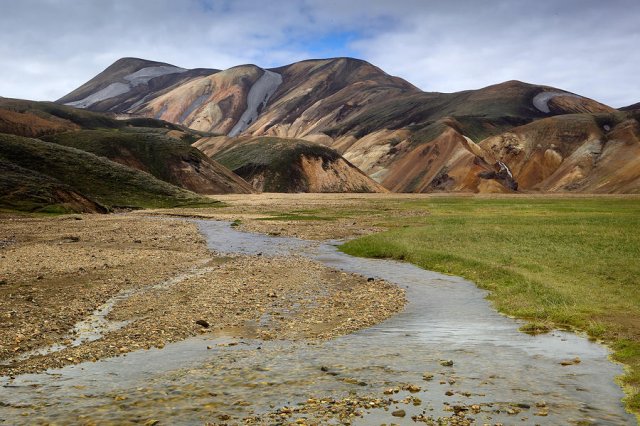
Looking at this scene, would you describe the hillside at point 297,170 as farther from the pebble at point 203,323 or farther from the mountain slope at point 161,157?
the pebble at point 203,323

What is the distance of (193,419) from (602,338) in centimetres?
1286

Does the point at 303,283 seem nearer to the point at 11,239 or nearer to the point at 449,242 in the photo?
the point at 449,242

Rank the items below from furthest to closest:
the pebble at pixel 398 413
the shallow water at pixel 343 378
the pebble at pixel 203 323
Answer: the pebble at pixel 203 323 < the shallow water at pixel 343 378 < the pebble at pixel 398 413

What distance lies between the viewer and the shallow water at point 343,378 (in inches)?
456

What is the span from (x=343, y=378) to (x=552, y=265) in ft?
68.3

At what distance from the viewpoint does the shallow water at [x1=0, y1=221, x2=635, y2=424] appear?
11578 mm

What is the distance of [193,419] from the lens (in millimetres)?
11117

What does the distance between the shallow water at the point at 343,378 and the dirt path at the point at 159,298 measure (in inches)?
49.3

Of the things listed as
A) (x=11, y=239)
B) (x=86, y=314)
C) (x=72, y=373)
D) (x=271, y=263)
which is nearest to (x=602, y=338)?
(x=72, y=373)

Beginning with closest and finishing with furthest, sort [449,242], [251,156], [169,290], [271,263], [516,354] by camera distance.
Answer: [516,354]
[169,290]
[271,263]
[449,242]
[251,156]

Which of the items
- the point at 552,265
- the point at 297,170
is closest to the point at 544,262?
the point at 552,265

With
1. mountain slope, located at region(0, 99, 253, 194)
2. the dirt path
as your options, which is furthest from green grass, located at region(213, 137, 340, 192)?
the dirt path

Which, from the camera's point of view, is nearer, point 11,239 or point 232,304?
point 232,304

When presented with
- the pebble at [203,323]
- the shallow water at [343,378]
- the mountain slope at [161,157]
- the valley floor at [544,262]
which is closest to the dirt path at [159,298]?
the pebble at [203,323]
